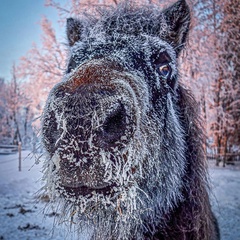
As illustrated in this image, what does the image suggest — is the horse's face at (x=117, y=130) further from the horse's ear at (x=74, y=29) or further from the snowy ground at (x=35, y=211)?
the snowy ground at (x=35, y=211)

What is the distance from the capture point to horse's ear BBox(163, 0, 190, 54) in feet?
7.24

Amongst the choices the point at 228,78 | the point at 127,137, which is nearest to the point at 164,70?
the point at 127,137

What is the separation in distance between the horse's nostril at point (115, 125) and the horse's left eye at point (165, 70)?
0.88m

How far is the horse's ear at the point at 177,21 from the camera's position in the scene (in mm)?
2207

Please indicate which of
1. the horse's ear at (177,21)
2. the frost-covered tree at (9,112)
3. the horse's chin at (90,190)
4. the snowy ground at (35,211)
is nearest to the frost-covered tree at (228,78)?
the snowy ground at (35,211)

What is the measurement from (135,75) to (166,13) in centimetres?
110

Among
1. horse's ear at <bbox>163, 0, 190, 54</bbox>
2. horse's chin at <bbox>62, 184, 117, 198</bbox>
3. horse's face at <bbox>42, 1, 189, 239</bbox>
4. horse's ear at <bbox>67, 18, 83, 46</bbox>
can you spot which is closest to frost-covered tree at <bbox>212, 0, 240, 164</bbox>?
horse's ear at <bbox>163, 0, 190, 54</bbox>

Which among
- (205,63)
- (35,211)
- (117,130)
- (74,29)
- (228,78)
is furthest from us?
(228,78)

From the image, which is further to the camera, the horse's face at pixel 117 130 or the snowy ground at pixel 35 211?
the snowy ground at pixel 35 211

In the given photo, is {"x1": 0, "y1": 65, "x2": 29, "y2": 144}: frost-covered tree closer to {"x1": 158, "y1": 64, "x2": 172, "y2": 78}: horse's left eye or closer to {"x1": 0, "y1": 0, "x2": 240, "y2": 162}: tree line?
{"x1": 0, "y1": 0, "x2": 240, "y2": 162}: tree line

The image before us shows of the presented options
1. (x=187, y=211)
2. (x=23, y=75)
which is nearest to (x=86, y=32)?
(x=187, y=211)

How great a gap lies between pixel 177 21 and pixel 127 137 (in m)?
1.67

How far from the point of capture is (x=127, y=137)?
1180 millimetres

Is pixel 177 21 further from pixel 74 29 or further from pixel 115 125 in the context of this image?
pixel 115 125
